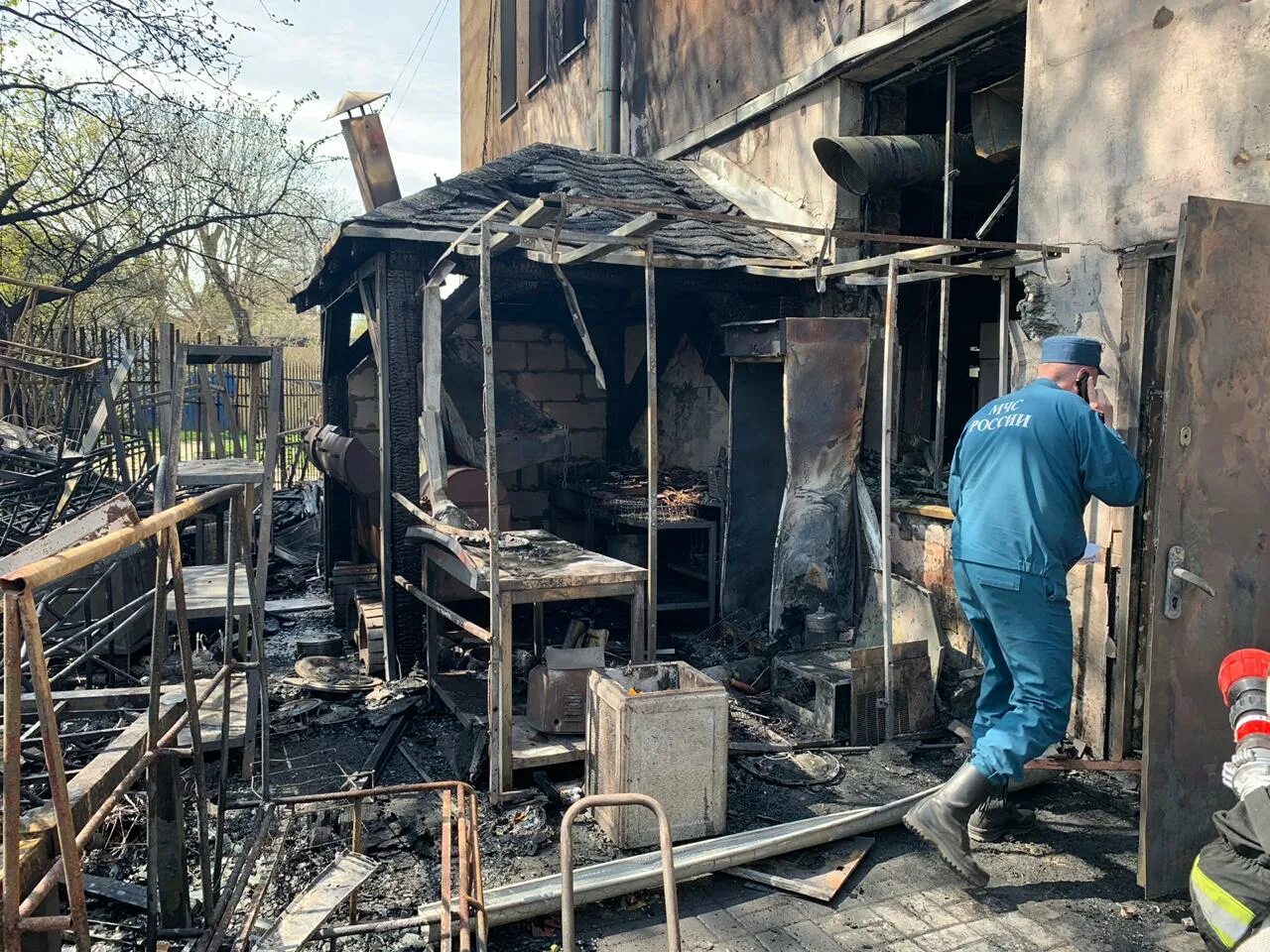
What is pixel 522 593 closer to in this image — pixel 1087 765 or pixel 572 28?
pixel 1087 765

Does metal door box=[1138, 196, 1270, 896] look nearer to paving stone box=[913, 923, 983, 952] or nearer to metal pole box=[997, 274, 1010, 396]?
paving stone box=[913, 923, 983, 952]

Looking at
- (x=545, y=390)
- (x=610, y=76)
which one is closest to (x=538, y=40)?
(x=610, y=76)

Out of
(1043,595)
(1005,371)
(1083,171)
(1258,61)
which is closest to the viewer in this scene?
(1043,595)

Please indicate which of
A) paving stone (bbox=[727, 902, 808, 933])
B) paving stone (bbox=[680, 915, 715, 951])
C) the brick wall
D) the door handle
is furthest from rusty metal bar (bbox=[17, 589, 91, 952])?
the brick wall

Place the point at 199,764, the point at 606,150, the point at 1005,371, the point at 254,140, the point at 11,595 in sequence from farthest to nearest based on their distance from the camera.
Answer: the point at 254,140 → the point at 606,150 → the point at 1005,371 → the point at 199,764 → the point at 11,595

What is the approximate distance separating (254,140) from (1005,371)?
2213 centimetres

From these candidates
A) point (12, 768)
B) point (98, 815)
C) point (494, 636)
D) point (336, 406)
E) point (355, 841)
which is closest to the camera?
point (12, 768)

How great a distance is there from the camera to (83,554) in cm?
201

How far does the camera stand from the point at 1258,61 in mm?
4188

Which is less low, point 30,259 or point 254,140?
point 254,140

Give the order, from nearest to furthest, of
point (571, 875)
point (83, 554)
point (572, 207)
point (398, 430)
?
point (83, 554) → point (571, 875) → point (572, 207) → point (398, 430)

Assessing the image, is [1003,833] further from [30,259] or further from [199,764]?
[30,259]

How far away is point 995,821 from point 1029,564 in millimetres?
1285

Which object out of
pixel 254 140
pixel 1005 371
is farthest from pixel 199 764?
pixel 254 140
